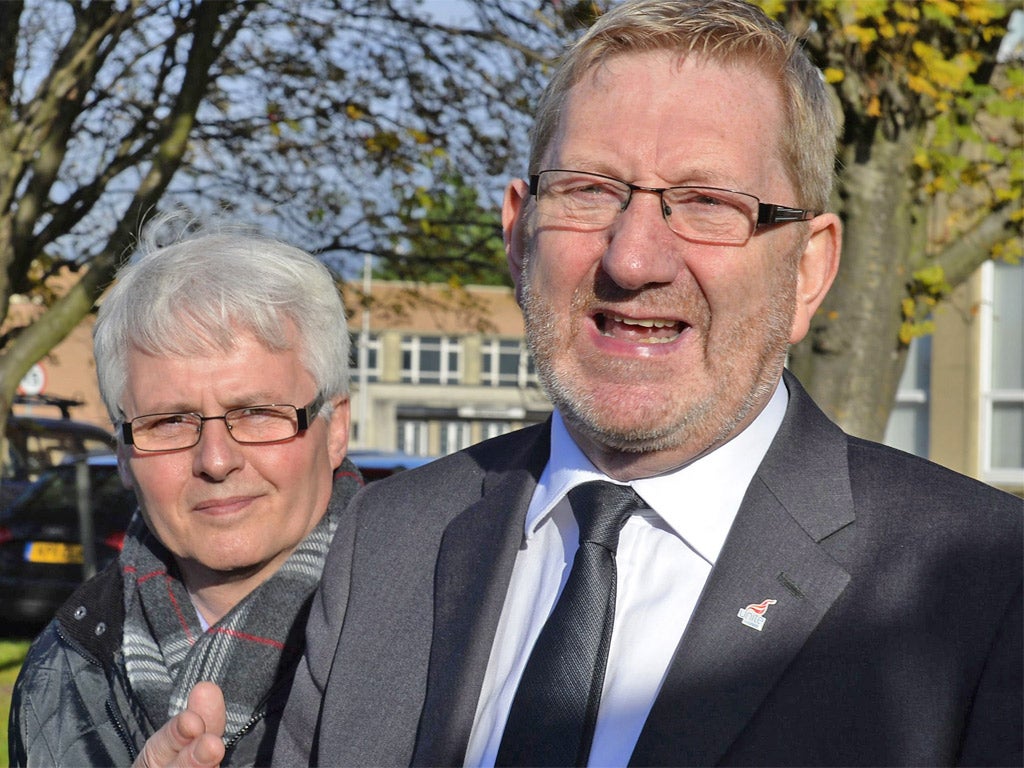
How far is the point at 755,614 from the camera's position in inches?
77.2

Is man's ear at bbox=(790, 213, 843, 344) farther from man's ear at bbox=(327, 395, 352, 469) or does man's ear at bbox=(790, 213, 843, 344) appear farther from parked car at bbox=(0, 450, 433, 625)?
parked car at bbox=(0, 450, 433, 625)

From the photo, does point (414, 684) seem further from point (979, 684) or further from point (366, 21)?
point (366, 21)

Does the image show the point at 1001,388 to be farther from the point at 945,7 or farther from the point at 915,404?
the point at 945,7

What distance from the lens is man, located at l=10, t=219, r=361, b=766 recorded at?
111 inches

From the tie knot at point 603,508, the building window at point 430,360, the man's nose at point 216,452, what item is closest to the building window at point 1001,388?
the man's nose at point 216,452

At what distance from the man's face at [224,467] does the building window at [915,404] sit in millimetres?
11656

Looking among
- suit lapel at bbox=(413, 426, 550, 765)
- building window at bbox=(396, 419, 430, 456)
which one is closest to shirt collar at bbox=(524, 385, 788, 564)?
suit lapel at bbox=(413, 426, 550, 765)

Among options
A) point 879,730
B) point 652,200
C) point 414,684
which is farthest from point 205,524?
point 879,730

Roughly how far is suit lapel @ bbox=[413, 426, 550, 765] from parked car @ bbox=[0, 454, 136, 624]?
8.71 m

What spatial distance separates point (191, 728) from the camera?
219 cm

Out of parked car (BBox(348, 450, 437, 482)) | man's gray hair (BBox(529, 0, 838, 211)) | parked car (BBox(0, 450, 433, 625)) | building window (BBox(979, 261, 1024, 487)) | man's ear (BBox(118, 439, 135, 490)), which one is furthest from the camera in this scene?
building window (BBox(979, 261, 1024, 487))

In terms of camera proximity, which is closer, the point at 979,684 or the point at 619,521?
the point at 979,684

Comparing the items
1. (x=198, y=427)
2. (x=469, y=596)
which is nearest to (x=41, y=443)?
(x=198, y=427)

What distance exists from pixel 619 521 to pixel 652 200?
55cm
